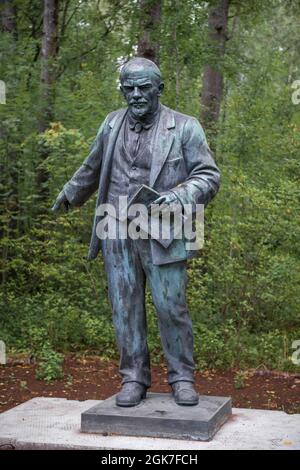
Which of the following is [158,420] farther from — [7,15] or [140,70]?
[7,15]

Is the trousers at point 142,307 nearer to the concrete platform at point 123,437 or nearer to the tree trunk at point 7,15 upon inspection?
the concrete platform at point 123,437

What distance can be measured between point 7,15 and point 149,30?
3.08m

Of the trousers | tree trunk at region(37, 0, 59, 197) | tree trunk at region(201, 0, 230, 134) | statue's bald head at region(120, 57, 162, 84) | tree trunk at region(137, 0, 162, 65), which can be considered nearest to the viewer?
statue's bald head at region(120, 57, 162, 84)

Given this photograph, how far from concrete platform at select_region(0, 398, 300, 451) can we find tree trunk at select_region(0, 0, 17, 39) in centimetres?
811

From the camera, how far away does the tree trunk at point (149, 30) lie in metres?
10.9

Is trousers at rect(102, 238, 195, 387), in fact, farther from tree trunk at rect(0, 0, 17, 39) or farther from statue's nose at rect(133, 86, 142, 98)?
tree trunk at rect(0, 0, 17, 39)

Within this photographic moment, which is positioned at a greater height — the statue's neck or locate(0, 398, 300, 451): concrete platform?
the statue's neck

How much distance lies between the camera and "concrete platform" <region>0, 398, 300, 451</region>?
210 inches

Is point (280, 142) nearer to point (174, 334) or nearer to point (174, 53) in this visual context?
point (174, 53)

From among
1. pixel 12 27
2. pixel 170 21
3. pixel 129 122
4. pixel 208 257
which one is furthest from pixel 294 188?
pixel 12 27

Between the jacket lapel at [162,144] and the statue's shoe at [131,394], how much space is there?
1402 mm

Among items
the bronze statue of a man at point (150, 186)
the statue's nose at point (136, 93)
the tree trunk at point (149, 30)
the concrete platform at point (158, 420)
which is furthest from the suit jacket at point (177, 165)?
the tree trunk at point (149, 30)

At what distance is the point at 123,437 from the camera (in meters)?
5.47

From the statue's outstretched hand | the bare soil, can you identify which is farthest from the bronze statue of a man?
the bare soil
